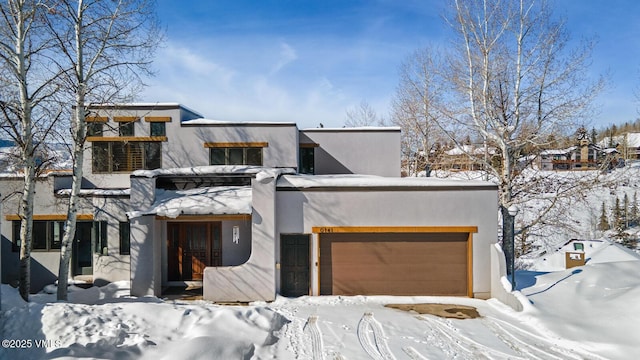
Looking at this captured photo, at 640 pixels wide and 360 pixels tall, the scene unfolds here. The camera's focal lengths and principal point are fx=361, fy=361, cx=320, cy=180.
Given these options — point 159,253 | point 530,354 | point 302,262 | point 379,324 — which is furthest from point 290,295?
point 530,354

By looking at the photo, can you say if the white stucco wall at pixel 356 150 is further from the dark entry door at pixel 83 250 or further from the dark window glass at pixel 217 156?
the dark entry door at pixel 83 250

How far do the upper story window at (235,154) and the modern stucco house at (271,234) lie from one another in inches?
86.4

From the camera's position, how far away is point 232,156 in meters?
15.3

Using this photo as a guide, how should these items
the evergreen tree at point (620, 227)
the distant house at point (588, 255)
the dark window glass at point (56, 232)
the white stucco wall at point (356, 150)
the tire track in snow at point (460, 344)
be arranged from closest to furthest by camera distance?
1. the tire track in snow at point (460, 344)
2. the dark window glass at point (56, 232)
3. the distant house at point (588, 255)
4. the white stucco wall at point (356, 150)
5. the evergreen tree at point (620, 227)

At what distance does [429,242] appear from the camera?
38.6ft

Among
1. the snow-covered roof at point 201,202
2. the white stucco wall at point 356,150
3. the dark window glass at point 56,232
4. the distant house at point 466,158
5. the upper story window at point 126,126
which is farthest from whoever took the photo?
the distant house at point 466,158

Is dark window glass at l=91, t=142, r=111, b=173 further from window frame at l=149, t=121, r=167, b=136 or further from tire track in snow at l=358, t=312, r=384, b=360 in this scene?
tire track in snow at l=358, t=312, r=384, b=360

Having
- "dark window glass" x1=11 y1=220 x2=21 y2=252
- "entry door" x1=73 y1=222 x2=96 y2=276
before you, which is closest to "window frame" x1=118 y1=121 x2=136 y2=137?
"entry door" x1=73 y1=222 x2=96 y2=276

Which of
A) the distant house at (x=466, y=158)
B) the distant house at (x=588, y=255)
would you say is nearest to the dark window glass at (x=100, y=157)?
the distant house at (x=466, y=158)

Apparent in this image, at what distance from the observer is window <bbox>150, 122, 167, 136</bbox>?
1523 cm

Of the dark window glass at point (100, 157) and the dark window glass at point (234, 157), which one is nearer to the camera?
the dark window glass at point (100, 157)

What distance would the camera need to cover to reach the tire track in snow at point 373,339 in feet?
24.5

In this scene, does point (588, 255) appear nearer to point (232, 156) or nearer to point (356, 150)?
point (356, 150)

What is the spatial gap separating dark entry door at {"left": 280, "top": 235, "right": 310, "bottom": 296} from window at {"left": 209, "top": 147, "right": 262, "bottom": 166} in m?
4.81
